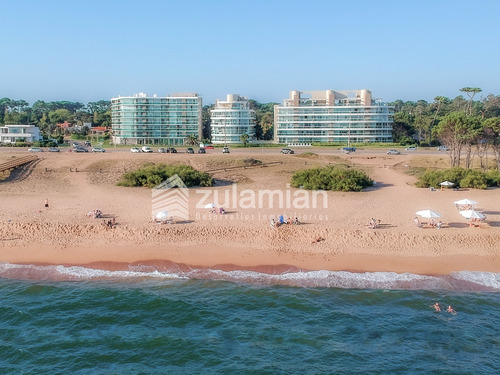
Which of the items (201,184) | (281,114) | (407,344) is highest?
(281,114)

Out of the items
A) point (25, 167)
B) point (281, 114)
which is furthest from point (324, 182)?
point (281, 114)

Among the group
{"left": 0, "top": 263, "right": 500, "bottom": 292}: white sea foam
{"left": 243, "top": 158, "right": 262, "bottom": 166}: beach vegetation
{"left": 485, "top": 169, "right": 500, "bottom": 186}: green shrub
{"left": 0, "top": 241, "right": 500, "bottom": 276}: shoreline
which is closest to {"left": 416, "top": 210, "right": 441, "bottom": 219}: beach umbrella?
{"left": 0, "top": 241, "right": 500, "bottom": 276}: shoreline

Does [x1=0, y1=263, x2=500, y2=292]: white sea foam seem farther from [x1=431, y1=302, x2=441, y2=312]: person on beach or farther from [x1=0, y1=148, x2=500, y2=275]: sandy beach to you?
[x1=431, y1=302, x2=441, y2=312]: person on beach

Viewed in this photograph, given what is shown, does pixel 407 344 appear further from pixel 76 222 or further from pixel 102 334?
pixel 76 222

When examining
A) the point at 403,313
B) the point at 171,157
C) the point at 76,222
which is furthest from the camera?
the point at 171,157

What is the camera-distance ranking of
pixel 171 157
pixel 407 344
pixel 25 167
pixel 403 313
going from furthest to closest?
pixel 171 157 < pixel 25 167 < pixel 403 313 < pixel 407 344

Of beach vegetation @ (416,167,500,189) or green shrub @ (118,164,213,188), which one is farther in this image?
green shrub @ (118,164,213,188)
